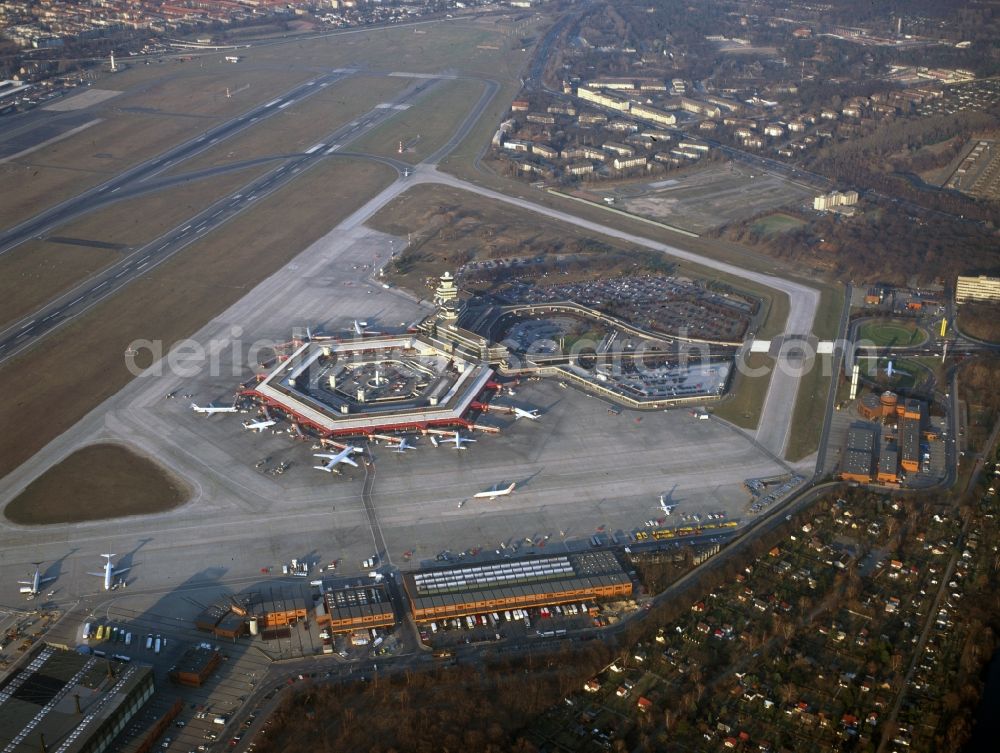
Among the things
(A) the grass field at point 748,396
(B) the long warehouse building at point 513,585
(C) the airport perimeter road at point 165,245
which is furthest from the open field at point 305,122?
(B) the long warehouse building at point 513,585

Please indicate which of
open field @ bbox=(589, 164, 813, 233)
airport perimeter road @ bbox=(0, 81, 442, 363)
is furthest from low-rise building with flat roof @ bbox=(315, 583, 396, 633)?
open field @ bbox=(589, 164, 813, 233)

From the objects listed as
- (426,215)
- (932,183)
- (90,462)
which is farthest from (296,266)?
(932,183)

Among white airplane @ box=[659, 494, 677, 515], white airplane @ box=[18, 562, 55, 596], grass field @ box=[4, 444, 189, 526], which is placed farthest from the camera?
white airplane @ box=[659, 494, 677, 515]

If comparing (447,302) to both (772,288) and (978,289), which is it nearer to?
(772,288)

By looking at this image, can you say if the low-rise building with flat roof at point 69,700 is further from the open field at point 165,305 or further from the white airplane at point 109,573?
the open field at point 165,305

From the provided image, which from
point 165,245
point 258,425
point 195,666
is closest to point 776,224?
point 165,245

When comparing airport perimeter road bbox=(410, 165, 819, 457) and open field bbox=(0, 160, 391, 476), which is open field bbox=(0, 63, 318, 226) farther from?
airport perimeter road bbox=(410, 165, 819, 457)
